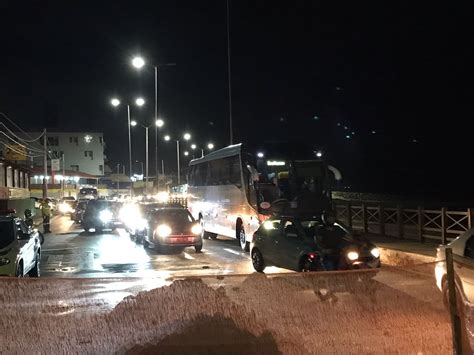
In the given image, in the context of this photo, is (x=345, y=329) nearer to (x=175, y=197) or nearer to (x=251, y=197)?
(x=251, y=197)

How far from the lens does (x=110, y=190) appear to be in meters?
107

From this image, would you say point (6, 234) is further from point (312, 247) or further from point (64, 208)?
point (64, 208)

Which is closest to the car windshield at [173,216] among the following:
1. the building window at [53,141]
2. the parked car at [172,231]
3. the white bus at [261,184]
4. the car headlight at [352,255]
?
the parked car at [172,231]

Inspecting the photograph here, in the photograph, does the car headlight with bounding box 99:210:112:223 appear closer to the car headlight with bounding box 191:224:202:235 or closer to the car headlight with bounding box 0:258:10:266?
the car headlight with bounding box 191:224:202:235

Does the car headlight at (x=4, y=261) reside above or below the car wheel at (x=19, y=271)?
above

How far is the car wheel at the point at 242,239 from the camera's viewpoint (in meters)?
20.9

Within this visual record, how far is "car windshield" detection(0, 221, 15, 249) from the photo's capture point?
1164cm

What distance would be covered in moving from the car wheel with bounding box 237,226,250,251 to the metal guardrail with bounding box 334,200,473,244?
219 inches

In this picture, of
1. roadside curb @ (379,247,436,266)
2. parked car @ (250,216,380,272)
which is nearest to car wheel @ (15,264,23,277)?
parked car @ (250,216,380,272)

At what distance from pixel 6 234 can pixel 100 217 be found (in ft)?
64.1

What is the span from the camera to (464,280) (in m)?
7.05

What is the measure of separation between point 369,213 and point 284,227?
13549mm

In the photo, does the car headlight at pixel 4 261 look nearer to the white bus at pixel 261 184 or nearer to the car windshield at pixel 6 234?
A: the car windshield at pixel 6 234

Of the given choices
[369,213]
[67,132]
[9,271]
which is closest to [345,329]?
[9,271]
